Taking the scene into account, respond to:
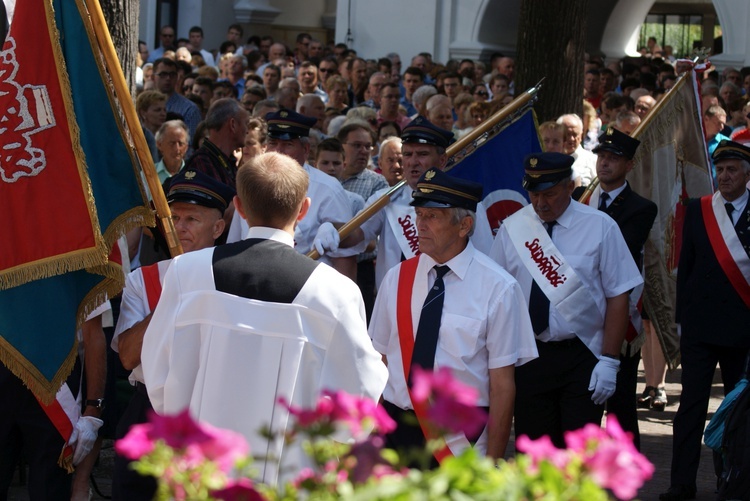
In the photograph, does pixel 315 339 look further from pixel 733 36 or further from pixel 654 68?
pixel 733 36

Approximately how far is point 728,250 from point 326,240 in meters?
2.41

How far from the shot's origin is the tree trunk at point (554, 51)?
1070cm

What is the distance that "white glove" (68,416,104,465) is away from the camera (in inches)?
208

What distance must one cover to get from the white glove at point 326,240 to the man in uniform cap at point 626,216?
1731mm

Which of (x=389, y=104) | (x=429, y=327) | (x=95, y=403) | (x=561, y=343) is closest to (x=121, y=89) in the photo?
(x=95, y=403)

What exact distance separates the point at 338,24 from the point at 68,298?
66.0ft

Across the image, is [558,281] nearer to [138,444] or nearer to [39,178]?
[39,178]

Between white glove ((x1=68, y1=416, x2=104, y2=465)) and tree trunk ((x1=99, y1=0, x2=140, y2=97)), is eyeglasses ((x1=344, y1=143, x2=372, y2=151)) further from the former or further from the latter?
white glove ((x1=68, y1=416, x2=104, y2=465))

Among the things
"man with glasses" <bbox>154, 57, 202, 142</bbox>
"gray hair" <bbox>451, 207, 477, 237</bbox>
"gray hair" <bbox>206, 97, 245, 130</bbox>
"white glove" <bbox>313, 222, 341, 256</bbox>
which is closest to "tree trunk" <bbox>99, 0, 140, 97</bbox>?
"gray hair" <bbox>206, 97, 245, 130</bbox>

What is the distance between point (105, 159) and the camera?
5176 mm

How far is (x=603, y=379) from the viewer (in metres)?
6.10

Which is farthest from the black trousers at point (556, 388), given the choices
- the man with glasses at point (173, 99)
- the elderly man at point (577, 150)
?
the man with glasses at point (173, 99)

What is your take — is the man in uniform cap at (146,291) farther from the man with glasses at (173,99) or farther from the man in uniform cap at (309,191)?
the man with glasses at (173,99)

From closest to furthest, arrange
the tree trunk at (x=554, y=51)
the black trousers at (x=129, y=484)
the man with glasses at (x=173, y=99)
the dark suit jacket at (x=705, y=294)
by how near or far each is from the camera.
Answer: the black trousers at (x=129, y=484) < the dark suit jacket at (x=705, y=294) < the tree trunk at (x=554, y=51) < the man with glasses at (x=173, y=99)
